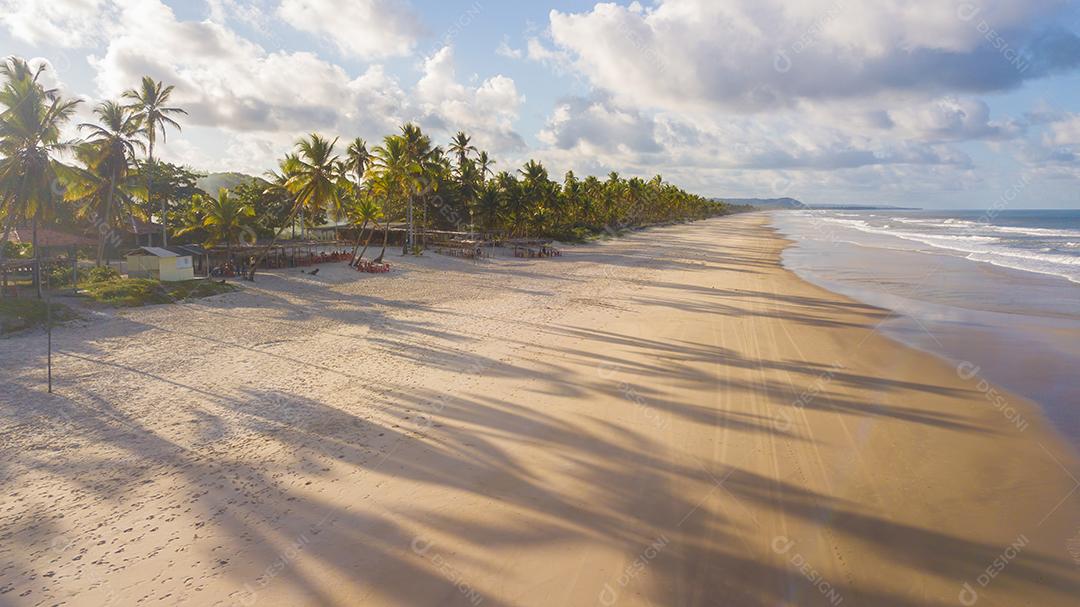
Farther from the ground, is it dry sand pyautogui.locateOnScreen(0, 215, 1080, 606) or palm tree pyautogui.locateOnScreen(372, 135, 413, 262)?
palm tree pyautogui.locateOnScreen(372, 135, 413, 262)

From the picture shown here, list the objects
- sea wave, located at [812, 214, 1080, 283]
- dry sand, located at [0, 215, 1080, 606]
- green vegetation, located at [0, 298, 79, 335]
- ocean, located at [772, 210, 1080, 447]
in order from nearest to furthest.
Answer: dry sand, located at [0, 215, 1080, 606] < ocean, located at [772, 210, 1080, 447] < green vegetation, located at [0, 298, 79, 335] < sea wave, located at [812, 214, 1080, 283]

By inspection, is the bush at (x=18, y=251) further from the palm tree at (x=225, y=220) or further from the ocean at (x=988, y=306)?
A: the ocean at (x=988, y=306)

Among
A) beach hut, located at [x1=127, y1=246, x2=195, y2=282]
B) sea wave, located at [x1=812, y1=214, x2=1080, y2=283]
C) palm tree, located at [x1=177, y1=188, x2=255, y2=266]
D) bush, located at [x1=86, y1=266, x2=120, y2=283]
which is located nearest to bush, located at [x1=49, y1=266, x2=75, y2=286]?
bush, located at [x1=86, y1=266, x2=120, y2=283]

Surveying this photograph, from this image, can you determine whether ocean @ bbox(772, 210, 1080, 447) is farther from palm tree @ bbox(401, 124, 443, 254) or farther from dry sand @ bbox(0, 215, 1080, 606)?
palm tree @ bbox(401, 124, 443, 254)

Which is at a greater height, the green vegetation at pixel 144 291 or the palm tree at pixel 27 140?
the palm tree at pixel 27 140

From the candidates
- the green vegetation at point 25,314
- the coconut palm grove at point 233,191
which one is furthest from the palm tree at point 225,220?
the green vegetation at point 25,314

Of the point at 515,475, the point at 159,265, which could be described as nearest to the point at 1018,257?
the point at 515,475
